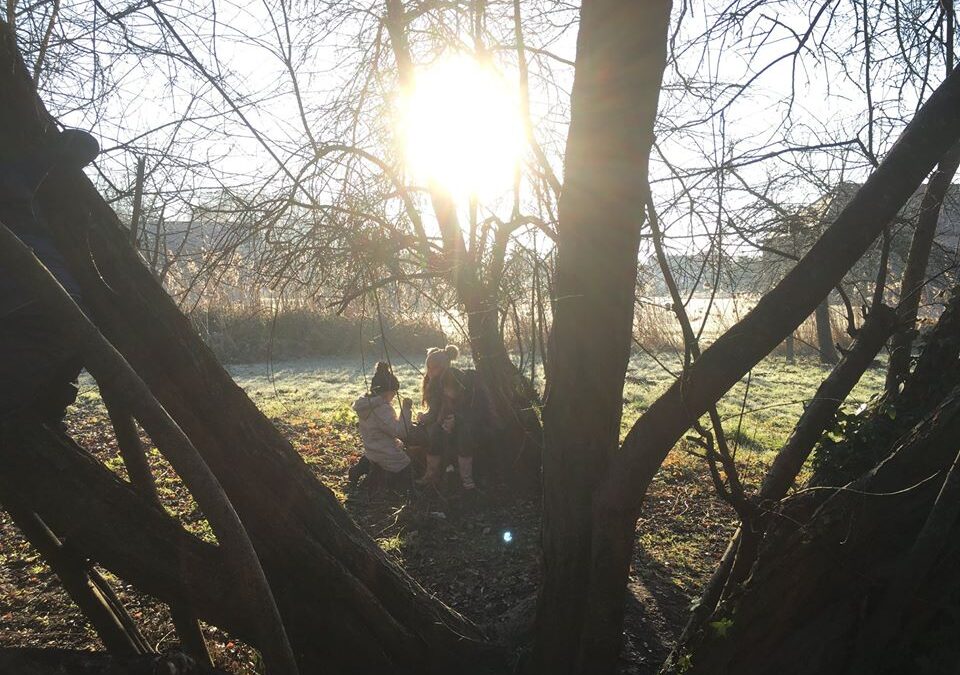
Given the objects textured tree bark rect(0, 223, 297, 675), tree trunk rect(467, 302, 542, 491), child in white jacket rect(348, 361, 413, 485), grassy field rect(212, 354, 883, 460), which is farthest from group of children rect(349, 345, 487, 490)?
textured tree bark rect(0, 223, 297, 675)

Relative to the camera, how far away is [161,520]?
6.70 feet

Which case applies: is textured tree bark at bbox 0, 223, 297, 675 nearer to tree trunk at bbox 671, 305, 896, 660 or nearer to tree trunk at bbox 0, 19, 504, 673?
tree trunk at bbox 0, 19, 504, 673

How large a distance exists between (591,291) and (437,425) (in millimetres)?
3927

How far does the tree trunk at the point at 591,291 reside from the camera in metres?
2.00

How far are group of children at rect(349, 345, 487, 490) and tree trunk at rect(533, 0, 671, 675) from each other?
3.26 meters

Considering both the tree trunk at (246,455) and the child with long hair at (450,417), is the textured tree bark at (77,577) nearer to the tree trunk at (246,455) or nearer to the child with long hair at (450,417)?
the tree trunk at (246,455)

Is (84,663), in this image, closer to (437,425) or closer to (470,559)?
(470,559)

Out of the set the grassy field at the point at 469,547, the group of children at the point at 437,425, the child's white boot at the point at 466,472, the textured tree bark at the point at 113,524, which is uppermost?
the textured tree bark at the point at 113,524

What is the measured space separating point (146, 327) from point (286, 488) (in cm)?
75

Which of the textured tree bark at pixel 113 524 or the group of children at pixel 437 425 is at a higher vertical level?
the textured tree bark at pixel 113 524

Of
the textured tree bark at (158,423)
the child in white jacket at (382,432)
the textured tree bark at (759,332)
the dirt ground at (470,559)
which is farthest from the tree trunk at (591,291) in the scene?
the child in white jacket at (382,432)

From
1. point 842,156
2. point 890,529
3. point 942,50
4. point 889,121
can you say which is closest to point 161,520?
point 890,529

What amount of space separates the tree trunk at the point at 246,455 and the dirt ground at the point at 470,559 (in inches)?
39.0

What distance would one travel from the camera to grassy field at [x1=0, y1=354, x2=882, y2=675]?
11.2ft
